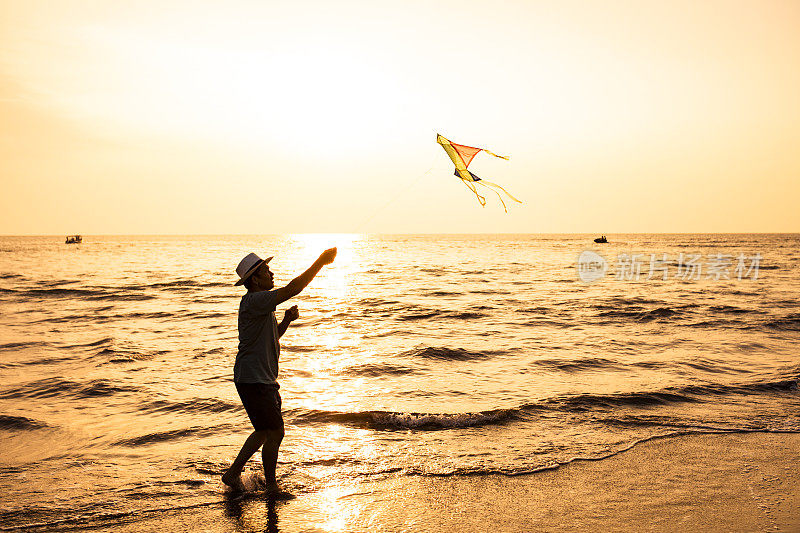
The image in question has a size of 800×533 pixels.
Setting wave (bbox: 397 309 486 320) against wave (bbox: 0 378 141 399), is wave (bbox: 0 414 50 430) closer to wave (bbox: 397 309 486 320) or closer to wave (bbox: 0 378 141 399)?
wave (bbox: 0 378 141 399)

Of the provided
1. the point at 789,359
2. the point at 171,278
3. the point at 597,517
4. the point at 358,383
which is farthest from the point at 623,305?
the point at 171,278

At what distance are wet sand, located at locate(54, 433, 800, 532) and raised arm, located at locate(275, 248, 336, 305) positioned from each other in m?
1.81

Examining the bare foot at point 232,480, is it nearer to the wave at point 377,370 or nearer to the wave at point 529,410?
the wave at point 529,410

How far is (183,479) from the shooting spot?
18.2 ft

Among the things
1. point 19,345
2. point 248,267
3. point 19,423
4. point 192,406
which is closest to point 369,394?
point 192,406

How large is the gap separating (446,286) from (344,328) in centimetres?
1360

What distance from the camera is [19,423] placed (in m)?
7.62

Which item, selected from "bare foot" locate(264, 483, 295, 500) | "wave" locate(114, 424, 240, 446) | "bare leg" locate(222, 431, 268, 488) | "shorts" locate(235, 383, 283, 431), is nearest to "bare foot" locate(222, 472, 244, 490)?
"bare leg" locate(222, 431, 268, 488)

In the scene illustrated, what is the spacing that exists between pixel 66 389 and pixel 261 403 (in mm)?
6467

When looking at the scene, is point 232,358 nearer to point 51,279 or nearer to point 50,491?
point 50,491

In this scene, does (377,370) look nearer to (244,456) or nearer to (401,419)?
(401,419)

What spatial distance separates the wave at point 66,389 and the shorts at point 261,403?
5462 mm

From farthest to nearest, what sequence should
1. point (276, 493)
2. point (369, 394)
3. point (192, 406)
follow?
point (369, 394)
point (192, 406)
point (276, 493)

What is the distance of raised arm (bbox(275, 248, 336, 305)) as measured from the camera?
4.60 m
